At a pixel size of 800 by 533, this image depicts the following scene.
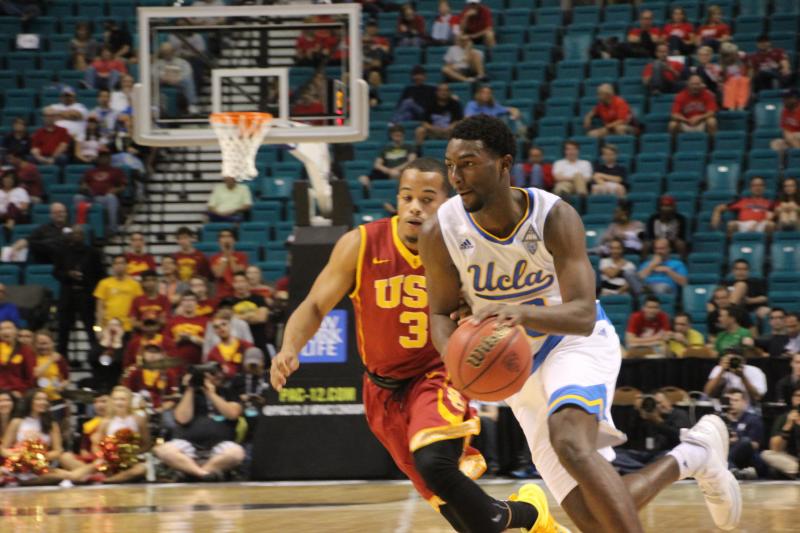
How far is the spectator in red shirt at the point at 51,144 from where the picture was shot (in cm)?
1577

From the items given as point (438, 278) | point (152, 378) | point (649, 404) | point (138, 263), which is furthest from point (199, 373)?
point (438, 278)

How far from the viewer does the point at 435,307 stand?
5.00 meters

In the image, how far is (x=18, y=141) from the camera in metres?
15.9

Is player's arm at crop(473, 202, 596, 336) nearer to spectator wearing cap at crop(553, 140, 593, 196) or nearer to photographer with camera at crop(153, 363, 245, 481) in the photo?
photographer with camera at crop(153, 363, 245, 481)

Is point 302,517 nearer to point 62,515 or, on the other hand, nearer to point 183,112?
point 62,515

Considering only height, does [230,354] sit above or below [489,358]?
below

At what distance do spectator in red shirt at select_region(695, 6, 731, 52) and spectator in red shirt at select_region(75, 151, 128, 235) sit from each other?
7.69m

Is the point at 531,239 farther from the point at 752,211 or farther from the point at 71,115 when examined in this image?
the point at 71,115

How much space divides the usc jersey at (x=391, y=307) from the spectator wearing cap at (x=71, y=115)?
10916mm

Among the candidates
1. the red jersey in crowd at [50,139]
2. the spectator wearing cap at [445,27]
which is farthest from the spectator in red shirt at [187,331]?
the spectator wearing cap at [445,27]

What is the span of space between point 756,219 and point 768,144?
5.39ft

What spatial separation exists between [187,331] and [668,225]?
17.7 feet

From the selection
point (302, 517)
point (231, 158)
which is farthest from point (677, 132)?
point (302, 517)

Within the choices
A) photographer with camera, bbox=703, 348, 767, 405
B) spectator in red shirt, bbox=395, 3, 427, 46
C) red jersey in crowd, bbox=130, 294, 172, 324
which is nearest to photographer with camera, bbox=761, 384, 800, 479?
photographer with camera, bbox=703, 348, 767, 405
